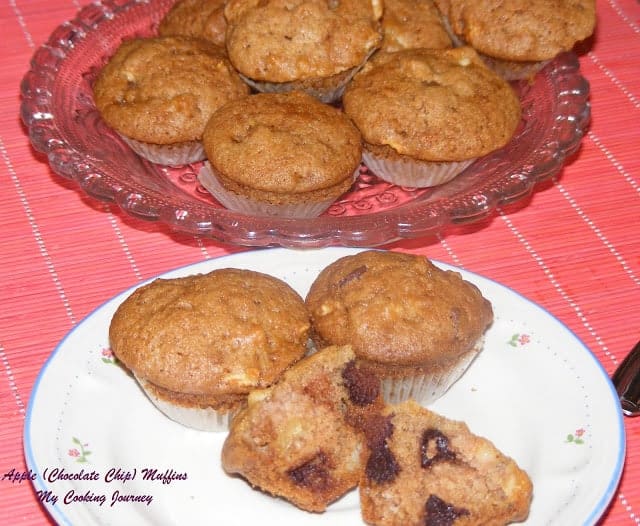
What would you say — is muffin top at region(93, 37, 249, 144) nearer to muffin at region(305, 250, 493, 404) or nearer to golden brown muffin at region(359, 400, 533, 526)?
muffin at region(305, 250, 493, 404)

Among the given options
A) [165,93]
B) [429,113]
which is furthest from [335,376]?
[165,93]

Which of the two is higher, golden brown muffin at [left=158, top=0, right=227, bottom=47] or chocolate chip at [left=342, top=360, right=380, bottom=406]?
golden brown muffin at [left=158, top=0, right=227, bottom=47]

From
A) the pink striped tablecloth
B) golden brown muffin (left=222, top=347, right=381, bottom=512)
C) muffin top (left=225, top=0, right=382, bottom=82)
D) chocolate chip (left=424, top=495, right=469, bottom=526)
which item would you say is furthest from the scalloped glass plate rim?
chocolate chip (left=424, top=495, right=469, bottom=526)

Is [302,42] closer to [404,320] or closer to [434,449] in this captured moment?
[404,320]

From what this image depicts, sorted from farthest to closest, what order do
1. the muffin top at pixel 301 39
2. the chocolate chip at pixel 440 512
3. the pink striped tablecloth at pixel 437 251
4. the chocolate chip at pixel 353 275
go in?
the muffin top at pixel 301 39
the pink striped tablecloth at pixel 437 251
the chocolate chip at pixel 353 275
the chocolate chip at pixel 440 512

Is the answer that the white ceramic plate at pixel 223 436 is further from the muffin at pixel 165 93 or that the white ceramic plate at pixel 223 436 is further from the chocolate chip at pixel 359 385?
the muffin at pixel 165 93

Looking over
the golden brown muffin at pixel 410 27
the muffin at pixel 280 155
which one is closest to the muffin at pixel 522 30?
the golden brown muffin at pixel 410 27

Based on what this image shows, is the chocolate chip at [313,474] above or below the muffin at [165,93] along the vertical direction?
below
